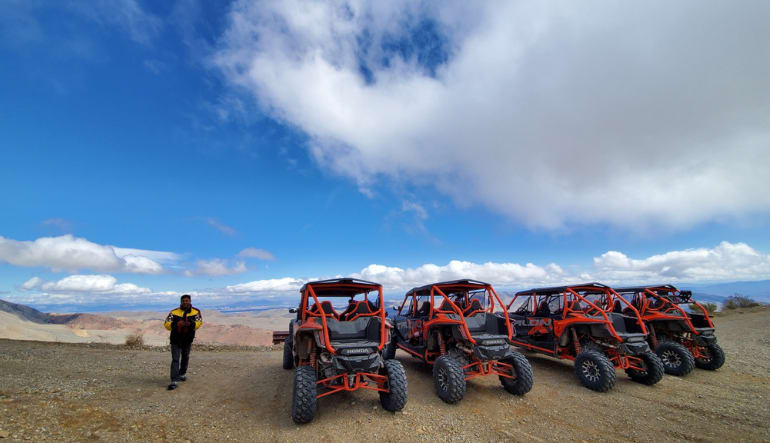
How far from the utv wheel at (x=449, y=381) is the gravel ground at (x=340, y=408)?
18 centimetres

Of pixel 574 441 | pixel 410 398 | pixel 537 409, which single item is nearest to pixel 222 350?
pixel 410 398

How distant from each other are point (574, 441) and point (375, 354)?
3208 millimetres

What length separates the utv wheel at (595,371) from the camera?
6.67 m

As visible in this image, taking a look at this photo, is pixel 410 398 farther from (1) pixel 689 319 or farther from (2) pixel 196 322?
(1) pixel 689 319

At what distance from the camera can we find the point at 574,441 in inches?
180

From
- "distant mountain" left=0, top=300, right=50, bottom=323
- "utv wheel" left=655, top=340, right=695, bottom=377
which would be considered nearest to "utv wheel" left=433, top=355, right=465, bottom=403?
"utv wheel" left=655, top=340, right=695, bottom=377

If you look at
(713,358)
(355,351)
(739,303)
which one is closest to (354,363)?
(355,351)

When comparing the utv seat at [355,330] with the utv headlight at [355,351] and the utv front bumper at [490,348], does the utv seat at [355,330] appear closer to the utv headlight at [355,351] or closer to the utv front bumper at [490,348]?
the utv headlight at [355,351]

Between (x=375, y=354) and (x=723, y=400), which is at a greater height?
(x=375, y=354)

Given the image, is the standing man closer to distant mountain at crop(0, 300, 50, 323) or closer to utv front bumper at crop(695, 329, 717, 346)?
utv front bumper at crop(695, 329, 717, 346)

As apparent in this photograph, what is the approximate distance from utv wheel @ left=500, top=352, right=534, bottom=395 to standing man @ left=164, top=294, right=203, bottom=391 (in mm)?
6708

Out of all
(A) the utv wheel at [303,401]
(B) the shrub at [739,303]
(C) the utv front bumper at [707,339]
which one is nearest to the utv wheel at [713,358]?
(C) the utv front bumper at [707,339]

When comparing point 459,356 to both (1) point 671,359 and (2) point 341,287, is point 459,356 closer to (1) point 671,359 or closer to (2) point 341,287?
(2) point 341,287

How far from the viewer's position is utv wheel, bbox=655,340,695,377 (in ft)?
26.0
